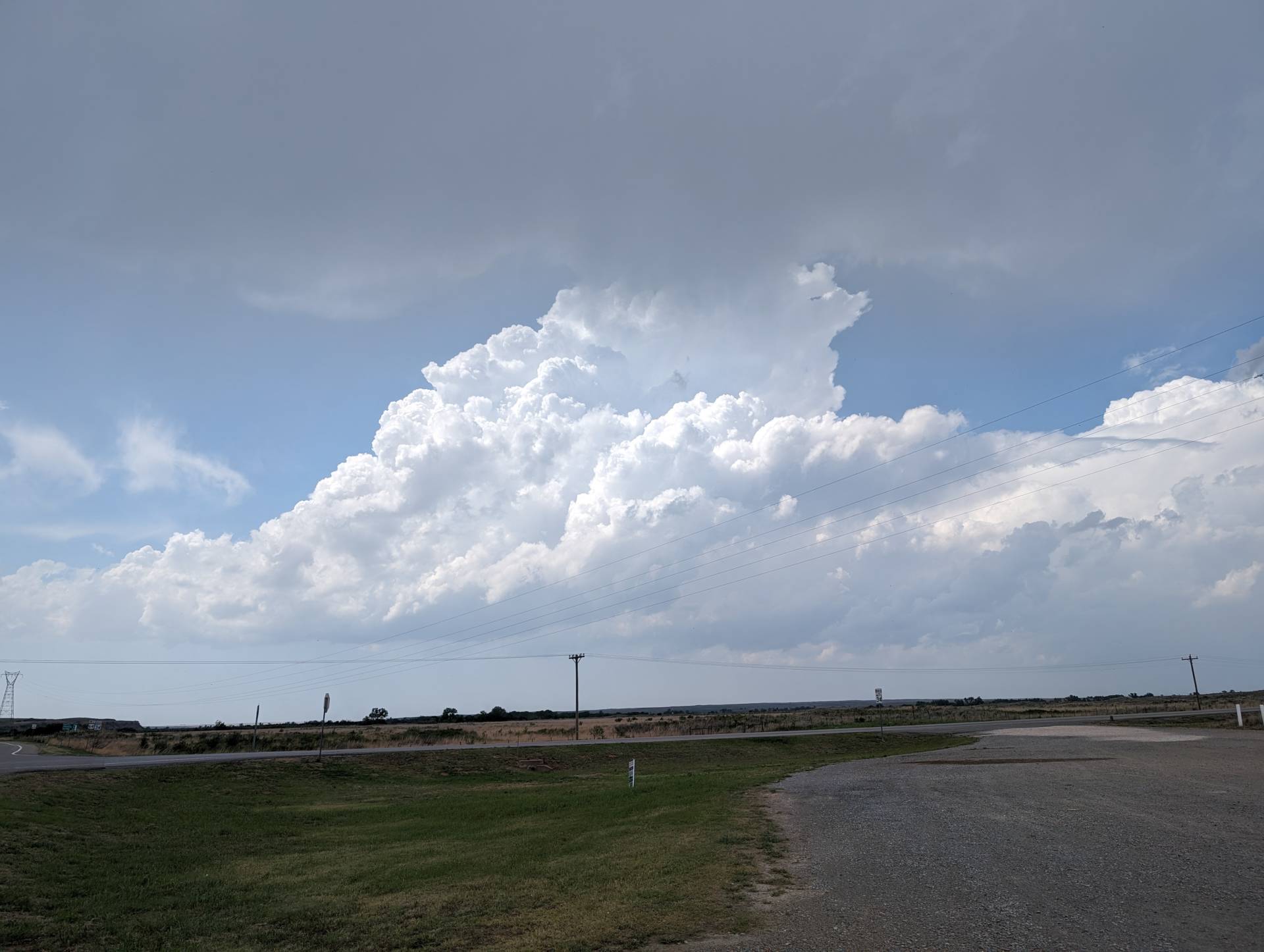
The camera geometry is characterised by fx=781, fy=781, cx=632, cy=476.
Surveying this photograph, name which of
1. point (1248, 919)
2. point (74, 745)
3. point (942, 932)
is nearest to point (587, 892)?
point (942, 932)

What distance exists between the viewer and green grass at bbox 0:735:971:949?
10.4 m

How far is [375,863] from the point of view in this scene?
50.5 feet

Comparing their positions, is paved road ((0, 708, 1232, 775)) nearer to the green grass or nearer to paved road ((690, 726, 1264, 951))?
the green grass

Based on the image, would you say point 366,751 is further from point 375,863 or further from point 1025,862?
point 1025,862

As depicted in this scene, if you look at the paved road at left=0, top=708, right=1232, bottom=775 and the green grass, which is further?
the paved road at left=0, top=708, right=1232, bottom=775

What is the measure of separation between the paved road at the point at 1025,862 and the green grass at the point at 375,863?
119cm

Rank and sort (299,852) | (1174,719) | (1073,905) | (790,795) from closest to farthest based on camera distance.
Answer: (1073,905), (299,852), (790,795), (1174,719)

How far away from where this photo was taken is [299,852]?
17594 millimetres

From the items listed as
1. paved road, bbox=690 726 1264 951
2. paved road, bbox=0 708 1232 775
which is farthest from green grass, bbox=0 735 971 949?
paved road, bbox=0 708 1232 775

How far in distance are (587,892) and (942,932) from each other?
4965 mm

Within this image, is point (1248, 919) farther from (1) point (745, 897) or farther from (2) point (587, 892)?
(2) point (587, 892)

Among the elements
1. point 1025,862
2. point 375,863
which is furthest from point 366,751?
point 1025,862

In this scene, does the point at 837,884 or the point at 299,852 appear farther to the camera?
the point at 299,852

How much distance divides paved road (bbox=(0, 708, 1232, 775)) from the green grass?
14.9ft
